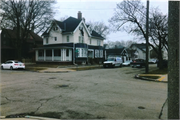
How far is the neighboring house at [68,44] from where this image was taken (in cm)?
3256

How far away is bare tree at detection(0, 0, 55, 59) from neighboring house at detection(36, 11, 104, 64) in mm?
2504

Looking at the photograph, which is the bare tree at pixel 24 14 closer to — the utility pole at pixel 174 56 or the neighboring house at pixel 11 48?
the neighboring house at pixel 11 48

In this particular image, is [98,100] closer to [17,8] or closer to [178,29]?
[178,29]

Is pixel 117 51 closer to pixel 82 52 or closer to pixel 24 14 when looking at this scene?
pixel 82 52

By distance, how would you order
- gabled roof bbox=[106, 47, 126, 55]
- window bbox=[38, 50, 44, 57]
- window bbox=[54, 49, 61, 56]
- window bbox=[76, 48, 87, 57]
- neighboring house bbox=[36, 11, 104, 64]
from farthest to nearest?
gabled roof bbox=[106, 47, 126, 55]
window bbox=[38, 50, 44, 57]
window bbox=[76, 48, 87, 57]
window bbox=[54, 49, 61, 56]
neighboring house bbox=[36, 11, 104, 64]

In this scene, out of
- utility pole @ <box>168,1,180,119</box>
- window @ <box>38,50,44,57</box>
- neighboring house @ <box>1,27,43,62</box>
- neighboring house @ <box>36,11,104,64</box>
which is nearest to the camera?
utility pole @ <box>168,1,180,119</box>

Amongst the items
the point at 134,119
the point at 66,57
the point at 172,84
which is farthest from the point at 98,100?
the point at 66,57

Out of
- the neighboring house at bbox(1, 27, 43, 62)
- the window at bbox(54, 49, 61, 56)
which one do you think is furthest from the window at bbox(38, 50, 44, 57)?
the neighboring house at bbox(1, 27, 43, 62)

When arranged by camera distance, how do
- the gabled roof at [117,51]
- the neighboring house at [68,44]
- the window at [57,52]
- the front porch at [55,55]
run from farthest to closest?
the gabled roof at [117,51], the window at [57,52], the neighboring house at [68,44], the front porch at [55,55]

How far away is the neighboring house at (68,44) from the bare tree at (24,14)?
250cm

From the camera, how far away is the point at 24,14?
29031 millimetres

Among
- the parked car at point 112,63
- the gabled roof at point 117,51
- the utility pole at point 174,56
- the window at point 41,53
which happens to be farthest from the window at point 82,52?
the utility pole at point 174,56

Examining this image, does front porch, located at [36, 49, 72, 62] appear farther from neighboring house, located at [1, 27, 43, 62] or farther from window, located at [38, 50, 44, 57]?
neighboring house, located at [1, 27, 43, 62]

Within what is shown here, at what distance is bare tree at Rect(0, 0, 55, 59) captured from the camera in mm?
27328
